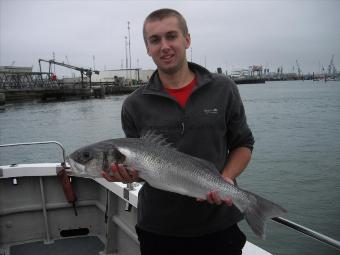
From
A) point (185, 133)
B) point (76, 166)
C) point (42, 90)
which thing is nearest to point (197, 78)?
point (185, 133)

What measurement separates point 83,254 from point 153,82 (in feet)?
14.0

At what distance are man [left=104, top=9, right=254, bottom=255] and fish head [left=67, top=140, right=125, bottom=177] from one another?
0.31 feet

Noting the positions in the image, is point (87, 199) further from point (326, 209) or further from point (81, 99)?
point (81, 99)

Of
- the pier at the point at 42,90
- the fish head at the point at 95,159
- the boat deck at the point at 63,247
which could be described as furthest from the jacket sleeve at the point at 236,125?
the pier at the point at 42,90

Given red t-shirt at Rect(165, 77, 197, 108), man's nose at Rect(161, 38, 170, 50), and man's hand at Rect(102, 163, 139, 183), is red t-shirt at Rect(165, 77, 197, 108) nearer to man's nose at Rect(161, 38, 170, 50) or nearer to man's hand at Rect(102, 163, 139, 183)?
man's nose at Rect(161, 38, 170, 50)

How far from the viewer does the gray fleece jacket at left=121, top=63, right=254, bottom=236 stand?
9.96ft

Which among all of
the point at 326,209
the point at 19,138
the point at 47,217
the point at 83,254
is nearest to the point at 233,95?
the point at 83,254

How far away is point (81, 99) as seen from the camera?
279 feet

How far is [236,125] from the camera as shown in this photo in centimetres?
315

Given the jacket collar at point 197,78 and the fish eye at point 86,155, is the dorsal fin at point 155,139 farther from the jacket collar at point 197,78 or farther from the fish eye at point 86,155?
the fish eye at point 86,155

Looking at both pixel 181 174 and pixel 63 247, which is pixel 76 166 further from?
pixel 63 247

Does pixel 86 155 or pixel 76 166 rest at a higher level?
pixel 86 155

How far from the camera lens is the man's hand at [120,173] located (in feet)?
9.77

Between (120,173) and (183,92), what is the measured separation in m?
0.83
